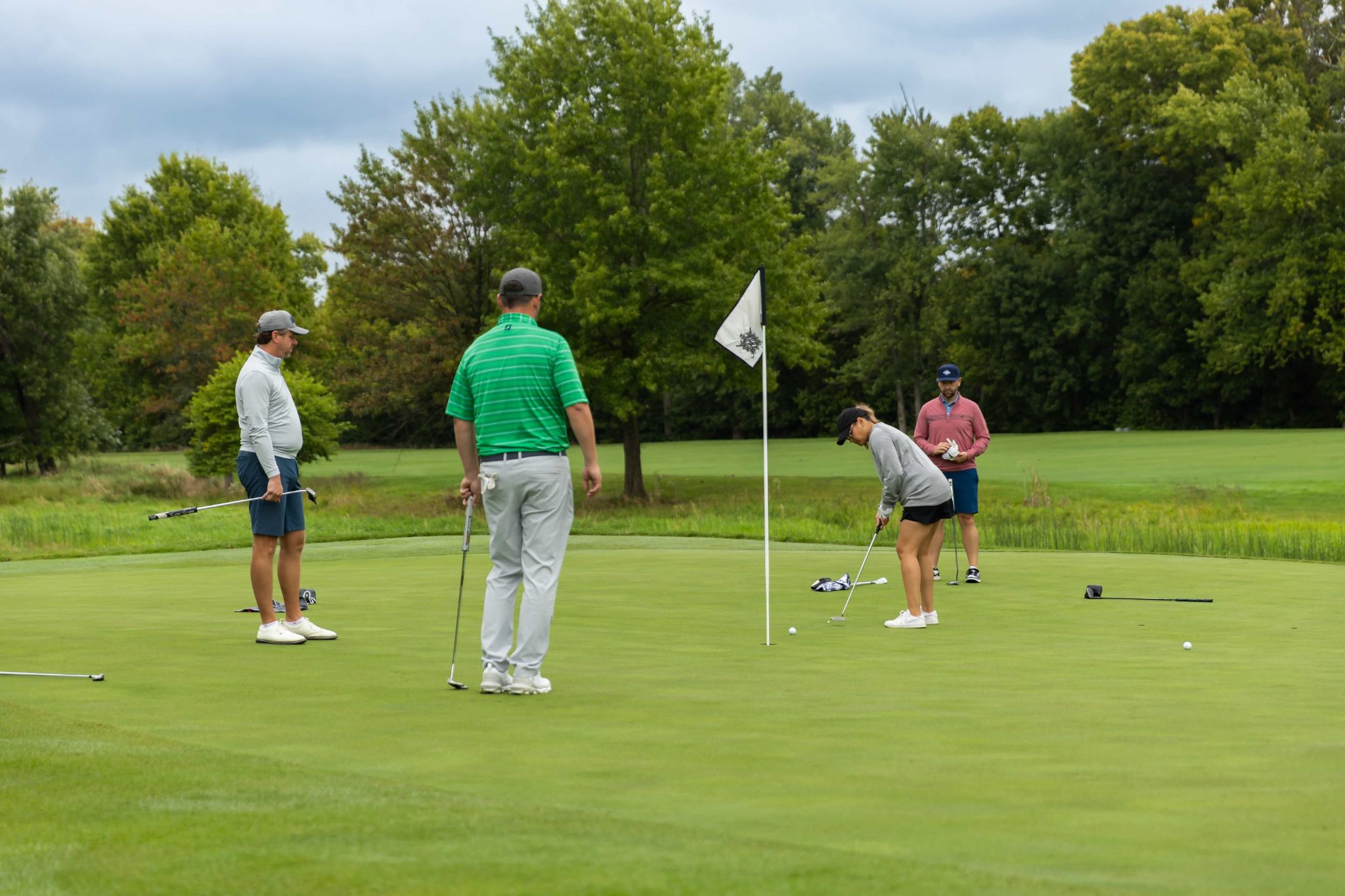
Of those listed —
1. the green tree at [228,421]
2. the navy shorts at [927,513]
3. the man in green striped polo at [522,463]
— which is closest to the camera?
the man in green striped polo at [522,463]

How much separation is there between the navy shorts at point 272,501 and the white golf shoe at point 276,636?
2.10 ft

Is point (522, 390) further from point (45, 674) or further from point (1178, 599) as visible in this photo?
point (1178, 599)

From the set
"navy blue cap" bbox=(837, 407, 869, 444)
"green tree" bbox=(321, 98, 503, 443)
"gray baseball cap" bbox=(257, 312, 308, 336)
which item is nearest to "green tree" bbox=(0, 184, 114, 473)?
"green tree" bbox=(321, 98, 503, 443)

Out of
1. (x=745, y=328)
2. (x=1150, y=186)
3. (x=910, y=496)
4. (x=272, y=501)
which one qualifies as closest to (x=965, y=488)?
(x=910, y=496)

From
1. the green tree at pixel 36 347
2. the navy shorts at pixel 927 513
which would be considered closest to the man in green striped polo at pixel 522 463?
the navy shorts at pixel 927 513

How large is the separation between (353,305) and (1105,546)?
91.8 feet

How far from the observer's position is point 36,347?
172 ft

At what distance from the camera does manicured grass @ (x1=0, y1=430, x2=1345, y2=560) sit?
67.2ft

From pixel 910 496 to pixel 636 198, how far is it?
27500 mm

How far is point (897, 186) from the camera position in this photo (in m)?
69.3

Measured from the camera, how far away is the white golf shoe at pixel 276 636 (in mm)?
8789

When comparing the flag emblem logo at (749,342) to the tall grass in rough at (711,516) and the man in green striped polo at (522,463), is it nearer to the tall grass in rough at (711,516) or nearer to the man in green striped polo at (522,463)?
the man in green striped polo at (522,463)

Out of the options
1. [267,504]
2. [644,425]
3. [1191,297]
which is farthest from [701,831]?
[644,425]

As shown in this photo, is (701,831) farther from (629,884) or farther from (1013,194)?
(1013,194)
